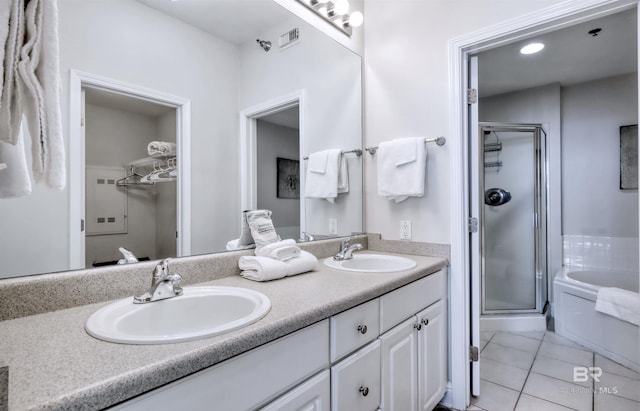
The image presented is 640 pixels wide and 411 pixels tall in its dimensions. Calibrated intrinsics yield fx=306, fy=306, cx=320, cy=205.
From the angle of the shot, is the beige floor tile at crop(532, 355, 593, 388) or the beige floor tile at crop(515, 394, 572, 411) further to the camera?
the beige floor tile at crop(532, 355, 593, 388)

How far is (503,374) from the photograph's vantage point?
2012 millimetres

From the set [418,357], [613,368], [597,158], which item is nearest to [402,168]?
[418,357]

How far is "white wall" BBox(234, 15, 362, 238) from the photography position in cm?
152

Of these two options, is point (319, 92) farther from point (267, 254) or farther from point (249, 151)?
point (267, 254)

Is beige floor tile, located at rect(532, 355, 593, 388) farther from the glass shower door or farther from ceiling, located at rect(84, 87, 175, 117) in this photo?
ceiling, located at rect(84, 87, 175, 117)

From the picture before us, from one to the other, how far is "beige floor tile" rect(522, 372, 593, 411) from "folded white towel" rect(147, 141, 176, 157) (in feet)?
7.59

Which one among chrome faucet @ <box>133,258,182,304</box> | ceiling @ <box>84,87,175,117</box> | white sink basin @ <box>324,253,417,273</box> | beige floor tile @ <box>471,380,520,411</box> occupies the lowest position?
beige floor tile @ <box>471,380,520,411</box>

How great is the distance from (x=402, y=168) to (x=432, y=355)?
100cm

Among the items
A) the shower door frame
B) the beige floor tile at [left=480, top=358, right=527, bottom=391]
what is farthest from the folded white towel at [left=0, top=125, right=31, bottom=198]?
the shower door frame

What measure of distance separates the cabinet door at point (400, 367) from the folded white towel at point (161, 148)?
1.09m

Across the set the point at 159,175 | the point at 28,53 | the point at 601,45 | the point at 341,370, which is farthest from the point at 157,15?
the point at 601,45

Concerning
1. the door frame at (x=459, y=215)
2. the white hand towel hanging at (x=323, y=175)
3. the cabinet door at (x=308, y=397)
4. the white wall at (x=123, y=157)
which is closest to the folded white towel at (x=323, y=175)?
the white hand towel hanging at (x=323, y=175)

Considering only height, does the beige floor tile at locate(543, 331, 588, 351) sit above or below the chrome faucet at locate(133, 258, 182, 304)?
below

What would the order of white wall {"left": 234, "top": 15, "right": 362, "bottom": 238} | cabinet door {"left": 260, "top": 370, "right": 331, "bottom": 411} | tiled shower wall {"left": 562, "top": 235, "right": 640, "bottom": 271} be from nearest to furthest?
cabinet door {"left": 260, "top": 370, "right": 331, "bottom": 411}
white wall {"left": 234, "top": 15, "right": 362, "bottom": 238}
tiled shower wall {"left": 562, "top": 235, "right": 640, "bottom": 271}
